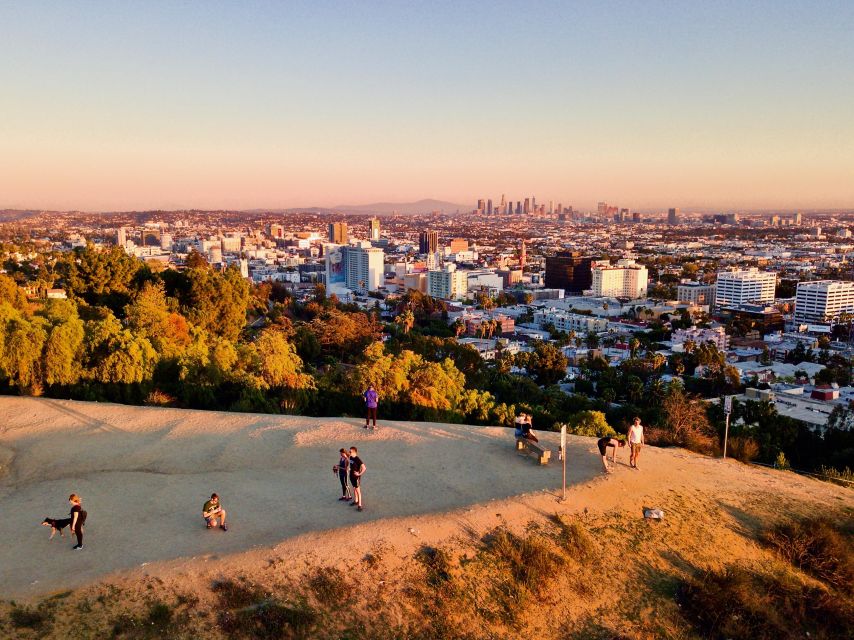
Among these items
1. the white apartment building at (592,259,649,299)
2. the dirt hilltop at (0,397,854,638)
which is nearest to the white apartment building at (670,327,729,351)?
the white apartment building at (592,259,649,299)

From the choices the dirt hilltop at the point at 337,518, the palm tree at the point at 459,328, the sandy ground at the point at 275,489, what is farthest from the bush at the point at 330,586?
the palm tree at the point at 459,328

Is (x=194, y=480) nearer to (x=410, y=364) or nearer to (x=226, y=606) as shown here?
(x=226, y=606)

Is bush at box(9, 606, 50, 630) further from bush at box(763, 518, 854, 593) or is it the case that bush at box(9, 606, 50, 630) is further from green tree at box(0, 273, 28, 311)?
green tree at box(0, 273, 28, 311)

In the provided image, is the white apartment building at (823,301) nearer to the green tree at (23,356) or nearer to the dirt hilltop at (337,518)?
the dirt hilltop at (337,518)

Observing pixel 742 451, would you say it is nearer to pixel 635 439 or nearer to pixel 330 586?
pixel 635 439

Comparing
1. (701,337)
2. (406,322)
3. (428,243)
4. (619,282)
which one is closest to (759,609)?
(406,322)

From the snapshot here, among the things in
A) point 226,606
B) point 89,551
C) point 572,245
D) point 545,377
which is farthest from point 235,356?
point 572,245
